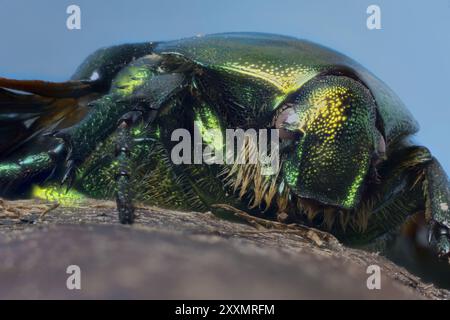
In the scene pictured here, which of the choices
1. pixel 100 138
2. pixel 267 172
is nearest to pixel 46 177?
pixel 100 138

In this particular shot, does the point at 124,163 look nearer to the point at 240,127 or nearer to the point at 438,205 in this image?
the point at 240,127

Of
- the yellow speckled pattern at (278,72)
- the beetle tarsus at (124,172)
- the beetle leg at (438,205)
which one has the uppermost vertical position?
the yellow speckled pattern at (278,72)

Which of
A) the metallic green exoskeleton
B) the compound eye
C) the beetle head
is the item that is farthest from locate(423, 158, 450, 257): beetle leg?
the compound eye

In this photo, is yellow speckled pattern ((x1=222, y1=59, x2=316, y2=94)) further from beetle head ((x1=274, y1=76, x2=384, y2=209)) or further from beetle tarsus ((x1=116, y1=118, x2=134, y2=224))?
beetle tarsus ((x1=116, y1=118, x2=134, y2=224))

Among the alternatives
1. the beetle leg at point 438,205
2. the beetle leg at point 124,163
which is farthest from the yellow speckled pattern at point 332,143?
the beetle leg at point 124,163

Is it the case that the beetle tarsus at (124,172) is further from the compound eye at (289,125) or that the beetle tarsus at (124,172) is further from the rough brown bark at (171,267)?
the compound eye at (289,125)
